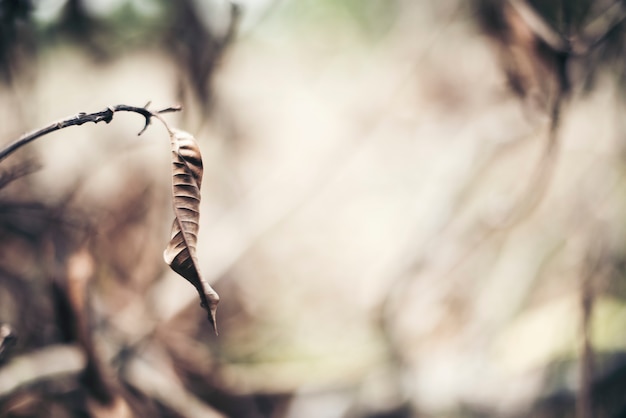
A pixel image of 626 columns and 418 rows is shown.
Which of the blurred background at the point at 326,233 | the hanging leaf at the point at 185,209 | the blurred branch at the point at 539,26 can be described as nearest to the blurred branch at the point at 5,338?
the blurred background at the point at 326,233

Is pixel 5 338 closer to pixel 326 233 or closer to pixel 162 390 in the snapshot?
pixel 162 390

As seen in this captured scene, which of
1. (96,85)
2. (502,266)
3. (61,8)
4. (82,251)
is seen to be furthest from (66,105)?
(502,266)

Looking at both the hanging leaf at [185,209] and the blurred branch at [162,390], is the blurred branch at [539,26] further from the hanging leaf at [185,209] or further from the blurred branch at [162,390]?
the blurred branch at [162,390]

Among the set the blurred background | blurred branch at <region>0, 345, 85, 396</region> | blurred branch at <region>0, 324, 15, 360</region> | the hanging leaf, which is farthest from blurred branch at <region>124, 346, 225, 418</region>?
the hanging leaf

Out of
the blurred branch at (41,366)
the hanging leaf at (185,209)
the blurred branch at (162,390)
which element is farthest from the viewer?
the blurred branch at (162,390)

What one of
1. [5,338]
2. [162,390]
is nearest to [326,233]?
[162,390]

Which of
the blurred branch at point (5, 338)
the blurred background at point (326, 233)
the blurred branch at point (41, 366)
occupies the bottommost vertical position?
the blurred branch at point (5, 338)

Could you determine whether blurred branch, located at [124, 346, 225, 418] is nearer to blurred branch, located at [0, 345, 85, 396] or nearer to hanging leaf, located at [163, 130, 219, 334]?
blurred branch, located at [0, 345, 85, 396]
